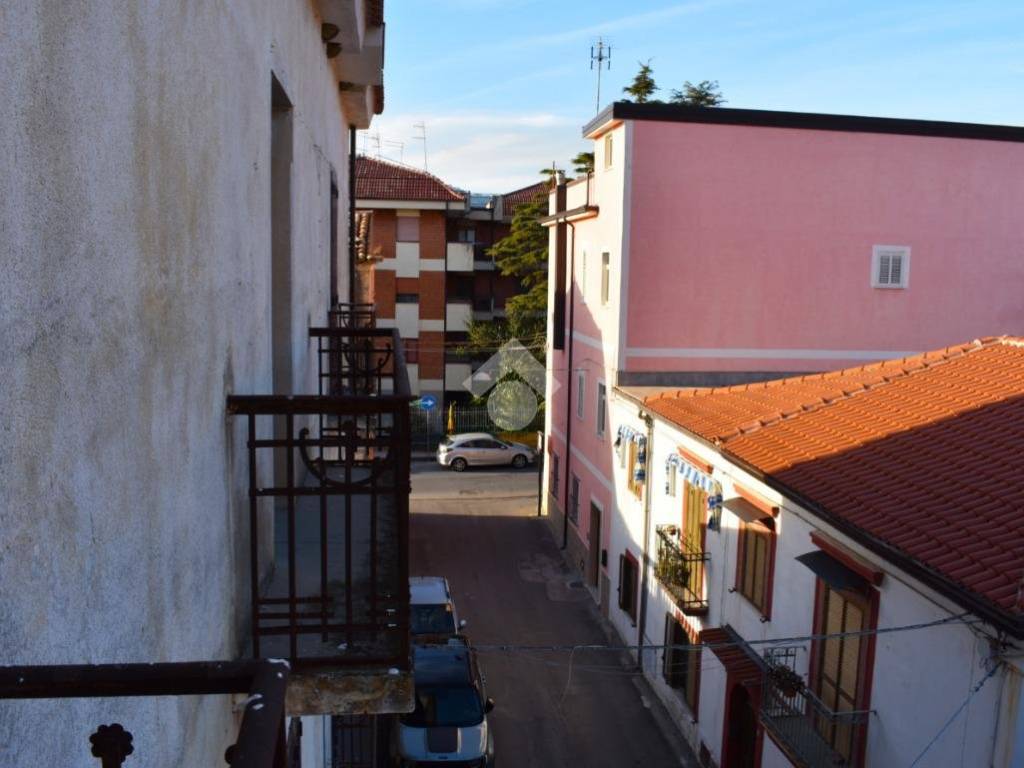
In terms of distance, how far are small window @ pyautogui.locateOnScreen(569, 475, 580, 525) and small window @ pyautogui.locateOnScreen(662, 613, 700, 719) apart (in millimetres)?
7875

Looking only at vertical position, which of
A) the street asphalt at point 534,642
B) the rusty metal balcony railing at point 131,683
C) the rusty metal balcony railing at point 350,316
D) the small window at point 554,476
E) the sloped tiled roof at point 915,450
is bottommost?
the street asphalt at point 534,642

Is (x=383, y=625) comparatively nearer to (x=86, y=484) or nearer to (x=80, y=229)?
(x=86, y=484)

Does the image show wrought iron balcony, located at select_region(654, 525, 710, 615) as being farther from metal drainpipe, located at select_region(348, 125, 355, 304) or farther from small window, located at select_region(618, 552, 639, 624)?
metal drainpipe, located at select_region(348, 125, 355, 304)

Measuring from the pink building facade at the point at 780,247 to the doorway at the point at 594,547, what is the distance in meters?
0.07

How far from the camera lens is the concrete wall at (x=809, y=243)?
1998 cm

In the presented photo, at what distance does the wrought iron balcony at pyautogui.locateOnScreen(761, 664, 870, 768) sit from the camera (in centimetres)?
919

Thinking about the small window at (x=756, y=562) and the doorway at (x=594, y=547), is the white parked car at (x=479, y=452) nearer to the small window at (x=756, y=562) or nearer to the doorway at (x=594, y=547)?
the doorway at (x=594, y=547)

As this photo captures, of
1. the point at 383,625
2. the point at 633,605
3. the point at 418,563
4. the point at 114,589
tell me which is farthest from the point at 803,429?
the point at 418,563

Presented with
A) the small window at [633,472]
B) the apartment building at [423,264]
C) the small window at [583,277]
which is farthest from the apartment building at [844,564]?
the apartment building at [423,264]

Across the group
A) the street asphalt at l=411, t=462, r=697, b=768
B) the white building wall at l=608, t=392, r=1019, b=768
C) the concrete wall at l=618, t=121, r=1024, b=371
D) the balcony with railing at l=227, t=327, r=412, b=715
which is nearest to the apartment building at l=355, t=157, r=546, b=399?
the street asphalt at l=411, t=462, r=697, b=768

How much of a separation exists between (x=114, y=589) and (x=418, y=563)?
19.6 metres

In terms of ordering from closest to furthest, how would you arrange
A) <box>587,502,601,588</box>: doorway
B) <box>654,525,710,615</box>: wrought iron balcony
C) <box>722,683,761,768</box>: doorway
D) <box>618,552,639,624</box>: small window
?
<box>722,683,761,768</box>: doorway → <box>654,525,710,615</box>: wrought iron balcony → <box>618,552,639,624</box>: small window → <box>587,502,601,588</box>: doorway

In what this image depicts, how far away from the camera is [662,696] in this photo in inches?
609

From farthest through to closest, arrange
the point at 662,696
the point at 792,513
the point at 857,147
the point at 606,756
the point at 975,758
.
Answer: the point at 857,147
the point at 662,696
the point at 606,756
the point at 792,513
the point at 975,758
